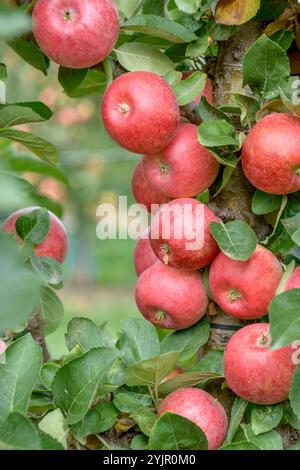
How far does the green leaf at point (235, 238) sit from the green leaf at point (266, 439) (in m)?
0.17

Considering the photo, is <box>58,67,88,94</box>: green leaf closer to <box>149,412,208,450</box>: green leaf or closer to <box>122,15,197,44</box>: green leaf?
<box>122,15,197,44</box>: green leaf

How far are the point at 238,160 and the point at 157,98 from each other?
4.4 inches

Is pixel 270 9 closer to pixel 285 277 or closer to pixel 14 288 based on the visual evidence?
pixel 285 277

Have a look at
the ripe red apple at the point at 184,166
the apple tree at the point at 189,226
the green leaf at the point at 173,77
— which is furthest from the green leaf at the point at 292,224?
the green leaf at the point at 173,77

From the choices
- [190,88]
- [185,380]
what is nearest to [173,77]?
[190,88]

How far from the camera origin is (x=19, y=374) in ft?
2.25

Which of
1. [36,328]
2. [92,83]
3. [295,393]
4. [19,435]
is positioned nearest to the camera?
[19,435]

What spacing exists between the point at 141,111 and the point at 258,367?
0.95 ft

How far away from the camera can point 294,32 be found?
0.85 meters

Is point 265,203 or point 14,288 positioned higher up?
point 14,288

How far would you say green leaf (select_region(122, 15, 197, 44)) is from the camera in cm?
80

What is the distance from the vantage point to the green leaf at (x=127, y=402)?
2.43 ft

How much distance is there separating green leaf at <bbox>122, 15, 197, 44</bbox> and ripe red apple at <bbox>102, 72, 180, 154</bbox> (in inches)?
2.1

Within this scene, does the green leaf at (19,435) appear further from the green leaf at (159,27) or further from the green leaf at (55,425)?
the green leaf at (159,27)
